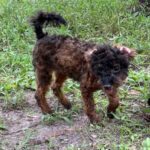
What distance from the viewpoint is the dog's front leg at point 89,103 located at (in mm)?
5625

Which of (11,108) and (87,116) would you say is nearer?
(87,116)

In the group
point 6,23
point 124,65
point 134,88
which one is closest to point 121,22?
point 6,23

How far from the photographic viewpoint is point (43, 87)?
6188 millimetres

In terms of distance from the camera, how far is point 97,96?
22.3 feet

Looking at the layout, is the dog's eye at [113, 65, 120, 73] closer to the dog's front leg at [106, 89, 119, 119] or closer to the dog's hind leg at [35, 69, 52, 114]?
the dog's front leg at [106, 89, 119, 119]

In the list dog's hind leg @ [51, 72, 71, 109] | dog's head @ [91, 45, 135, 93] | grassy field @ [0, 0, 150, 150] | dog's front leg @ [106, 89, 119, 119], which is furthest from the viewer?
dog's hind leg @ [51, 72, 71, 109]

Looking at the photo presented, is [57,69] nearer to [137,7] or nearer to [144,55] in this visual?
[144,55]

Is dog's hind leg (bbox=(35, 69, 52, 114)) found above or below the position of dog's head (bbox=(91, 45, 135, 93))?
below

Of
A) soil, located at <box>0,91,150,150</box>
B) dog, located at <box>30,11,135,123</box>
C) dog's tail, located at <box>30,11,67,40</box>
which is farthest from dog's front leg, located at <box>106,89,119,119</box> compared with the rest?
dog's tail, located at <box>30,11,67,40</box>

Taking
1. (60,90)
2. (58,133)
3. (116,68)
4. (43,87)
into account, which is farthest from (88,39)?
(116,68)

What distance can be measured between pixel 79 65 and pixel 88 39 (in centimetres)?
341

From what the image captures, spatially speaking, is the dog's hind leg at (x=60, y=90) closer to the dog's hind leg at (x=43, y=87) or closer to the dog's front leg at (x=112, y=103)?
the dog's hind leg at (x=43, y=87)

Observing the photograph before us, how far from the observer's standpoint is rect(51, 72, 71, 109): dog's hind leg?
6324 millimetres

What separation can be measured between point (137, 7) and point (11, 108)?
5.11 meters
